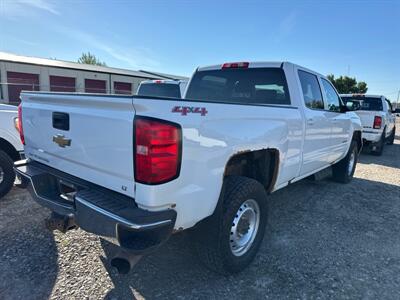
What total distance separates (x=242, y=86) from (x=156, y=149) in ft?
7.71

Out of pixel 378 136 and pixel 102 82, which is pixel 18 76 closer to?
pixel 102 82

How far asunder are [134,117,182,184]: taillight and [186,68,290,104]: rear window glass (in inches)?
78.2

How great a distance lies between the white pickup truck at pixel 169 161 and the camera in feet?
6.23

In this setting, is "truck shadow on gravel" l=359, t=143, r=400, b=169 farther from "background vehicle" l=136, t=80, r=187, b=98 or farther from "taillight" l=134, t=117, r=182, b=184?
"taillight" l=134, t=117, r=182, b=184

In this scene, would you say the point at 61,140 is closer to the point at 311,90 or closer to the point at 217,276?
the point at 217,276

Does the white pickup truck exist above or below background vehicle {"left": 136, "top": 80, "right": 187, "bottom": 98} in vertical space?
below

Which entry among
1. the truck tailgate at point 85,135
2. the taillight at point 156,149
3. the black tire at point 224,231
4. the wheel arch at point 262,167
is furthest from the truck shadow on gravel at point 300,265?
the taillight at point 156,149

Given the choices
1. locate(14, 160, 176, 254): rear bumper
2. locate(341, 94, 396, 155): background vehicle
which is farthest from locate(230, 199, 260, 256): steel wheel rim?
locate(341, 94, 396, 155): background vehicle

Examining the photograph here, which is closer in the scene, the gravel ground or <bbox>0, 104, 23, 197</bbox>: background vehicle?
the gravel ground

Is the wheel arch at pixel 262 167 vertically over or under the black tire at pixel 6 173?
over

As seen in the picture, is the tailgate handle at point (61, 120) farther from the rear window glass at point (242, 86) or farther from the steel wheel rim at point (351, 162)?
the steel wheel rim at point (351, 162)

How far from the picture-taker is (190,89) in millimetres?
4262

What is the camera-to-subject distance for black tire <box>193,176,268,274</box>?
2.44 metres

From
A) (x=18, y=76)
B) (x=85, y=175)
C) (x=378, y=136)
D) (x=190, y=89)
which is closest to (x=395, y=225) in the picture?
(x=190, y=89)
